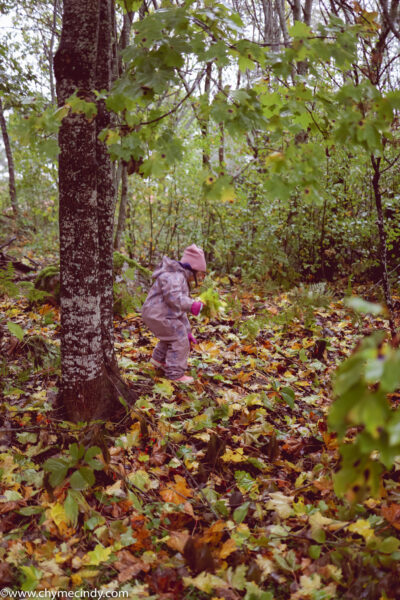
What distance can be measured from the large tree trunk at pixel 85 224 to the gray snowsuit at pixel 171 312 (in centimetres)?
81

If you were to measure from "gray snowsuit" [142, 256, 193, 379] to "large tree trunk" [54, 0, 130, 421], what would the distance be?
32.0 inches

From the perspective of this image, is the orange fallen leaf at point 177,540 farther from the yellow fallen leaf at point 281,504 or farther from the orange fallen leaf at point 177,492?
the yellow fallen leaf at point 281,504

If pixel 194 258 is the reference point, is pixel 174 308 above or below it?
below

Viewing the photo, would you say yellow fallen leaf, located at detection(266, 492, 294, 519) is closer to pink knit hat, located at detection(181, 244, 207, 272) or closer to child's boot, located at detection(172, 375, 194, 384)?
child's boot, located at detection(172, 375, 194, 384)

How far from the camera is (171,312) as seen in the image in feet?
12.8

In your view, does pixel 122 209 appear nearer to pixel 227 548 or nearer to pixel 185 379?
pixel 185 379

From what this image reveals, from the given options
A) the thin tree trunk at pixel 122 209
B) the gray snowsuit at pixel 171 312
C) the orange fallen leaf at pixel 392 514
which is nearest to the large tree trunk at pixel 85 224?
the gray snowsuit at pixel 171 312

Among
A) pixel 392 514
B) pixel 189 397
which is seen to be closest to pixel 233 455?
pixel 189 397

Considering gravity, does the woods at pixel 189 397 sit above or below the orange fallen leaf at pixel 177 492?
above

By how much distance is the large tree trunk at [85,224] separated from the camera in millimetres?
2396

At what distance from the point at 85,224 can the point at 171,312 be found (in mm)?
1544

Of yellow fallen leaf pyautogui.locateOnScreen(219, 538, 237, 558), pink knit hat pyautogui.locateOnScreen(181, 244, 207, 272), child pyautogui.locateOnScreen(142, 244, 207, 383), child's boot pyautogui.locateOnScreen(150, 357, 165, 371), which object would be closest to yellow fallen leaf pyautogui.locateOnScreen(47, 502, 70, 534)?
yellow fallen leaf pyautogui.locateOnScreen(219, 538, 237, 558)

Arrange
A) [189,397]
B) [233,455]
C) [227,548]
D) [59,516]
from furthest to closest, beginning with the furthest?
[189,397], [233,455], [59,516], [227,548]

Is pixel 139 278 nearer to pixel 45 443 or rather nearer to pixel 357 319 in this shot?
pixel 357 319
